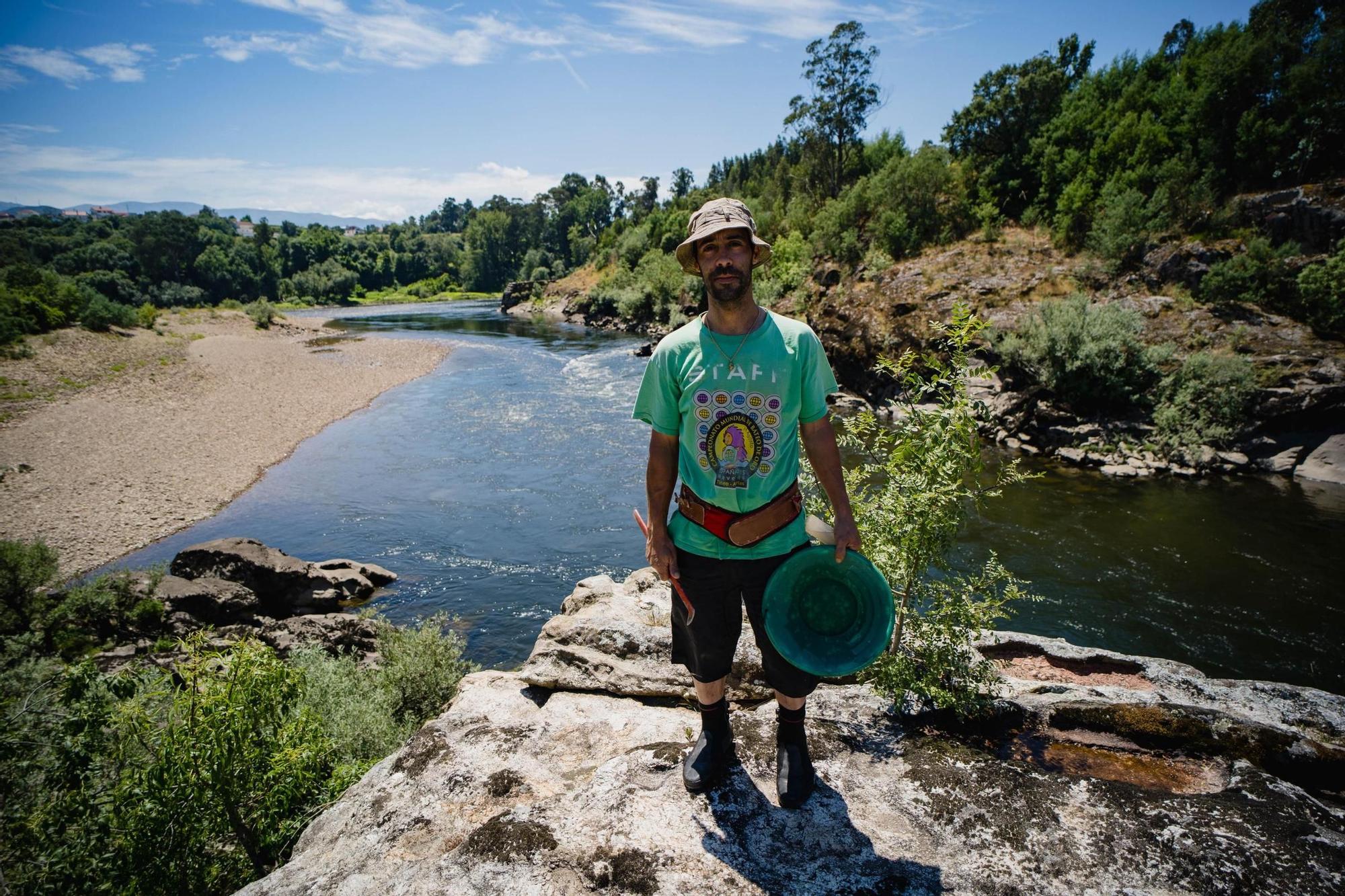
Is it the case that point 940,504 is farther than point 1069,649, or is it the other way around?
point 1069,649

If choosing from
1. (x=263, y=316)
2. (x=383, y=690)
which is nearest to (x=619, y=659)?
(x=383, y=690)

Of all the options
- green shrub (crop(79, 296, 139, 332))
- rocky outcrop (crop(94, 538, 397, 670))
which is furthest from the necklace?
green shrub (crop(79, 296, 139, 332))

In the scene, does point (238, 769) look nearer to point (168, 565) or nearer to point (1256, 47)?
point (168, 565)

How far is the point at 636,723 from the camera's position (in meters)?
3.87

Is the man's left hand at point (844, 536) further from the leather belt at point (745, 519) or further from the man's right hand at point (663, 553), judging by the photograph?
the man's right hand at point (663, 553)

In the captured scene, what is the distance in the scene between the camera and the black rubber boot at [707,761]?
304cm

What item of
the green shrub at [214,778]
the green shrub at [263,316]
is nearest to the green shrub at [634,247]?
the green shrub at [263,316]

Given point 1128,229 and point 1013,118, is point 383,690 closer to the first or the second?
point 1128,229

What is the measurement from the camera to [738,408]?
2.84 meters

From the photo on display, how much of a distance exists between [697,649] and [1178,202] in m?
29.9

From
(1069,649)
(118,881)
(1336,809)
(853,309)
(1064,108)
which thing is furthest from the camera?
(1064,108)

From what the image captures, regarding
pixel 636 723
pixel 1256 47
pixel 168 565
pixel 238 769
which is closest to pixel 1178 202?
pixel 1256 47

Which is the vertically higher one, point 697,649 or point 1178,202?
point 1178,202

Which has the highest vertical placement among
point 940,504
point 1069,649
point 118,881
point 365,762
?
point 940,504
